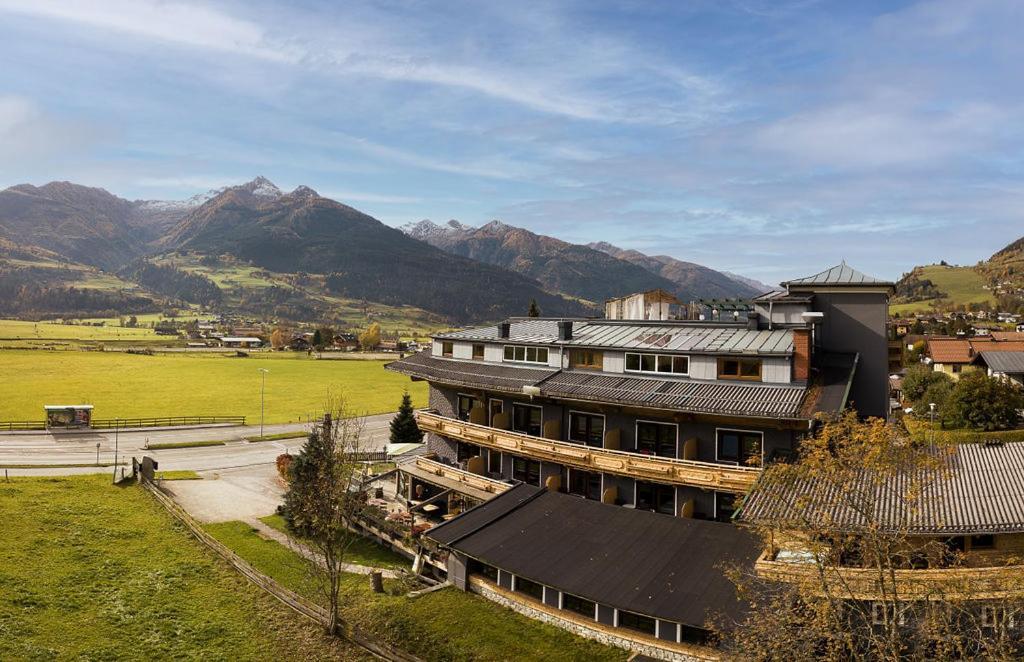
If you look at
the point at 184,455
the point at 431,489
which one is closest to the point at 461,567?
the point at 431,489

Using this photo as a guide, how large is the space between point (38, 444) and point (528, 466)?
184 ft

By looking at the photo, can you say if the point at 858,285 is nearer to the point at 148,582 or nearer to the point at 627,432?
the point at 627,432

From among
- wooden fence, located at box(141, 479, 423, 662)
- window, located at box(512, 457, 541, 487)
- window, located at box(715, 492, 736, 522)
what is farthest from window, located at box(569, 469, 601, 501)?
wooden fence, located at box(141, 479, 423, 662)

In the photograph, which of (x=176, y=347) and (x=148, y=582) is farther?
(x=176, y=347)

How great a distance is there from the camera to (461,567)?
2966cm

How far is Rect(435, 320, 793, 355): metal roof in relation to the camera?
30844 millimetres

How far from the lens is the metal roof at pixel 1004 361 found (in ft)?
254

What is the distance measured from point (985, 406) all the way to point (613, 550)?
49.5m

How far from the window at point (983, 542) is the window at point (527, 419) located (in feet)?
71.8

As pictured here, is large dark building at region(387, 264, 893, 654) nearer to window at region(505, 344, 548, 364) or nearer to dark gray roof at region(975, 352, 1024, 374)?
window at region(505, 344, 548, 364)

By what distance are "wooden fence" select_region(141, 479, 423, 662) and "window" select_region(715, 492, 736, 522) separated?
15.1 m

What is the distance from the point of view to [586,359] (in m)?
36.3

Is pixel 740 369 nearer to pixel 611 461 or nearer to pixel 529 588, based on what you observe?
pixel 611 461

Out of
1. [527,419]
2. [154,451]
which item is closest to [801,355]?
[527,419]
